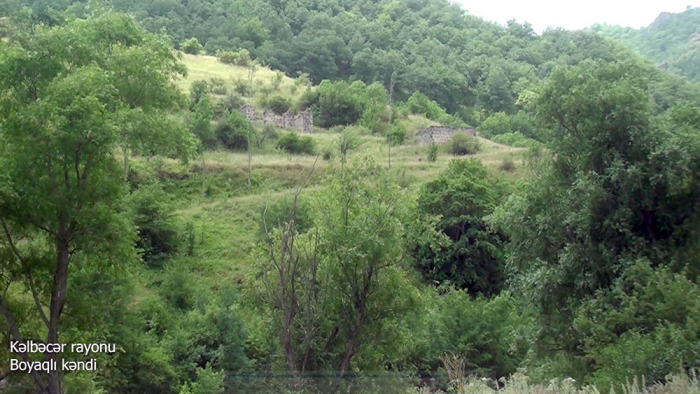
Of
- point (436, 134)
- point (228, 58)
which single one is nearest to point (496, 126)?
point (436, 134)

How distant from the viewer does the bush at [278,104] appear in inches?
2019

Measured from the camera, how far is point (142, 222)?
83.0 ft

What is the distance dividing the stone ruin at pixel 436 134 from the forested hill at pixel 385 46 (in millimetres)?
19092

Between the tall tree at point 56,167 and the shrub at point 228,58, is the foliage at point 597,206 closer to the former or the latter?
the tall tree at point 56,167

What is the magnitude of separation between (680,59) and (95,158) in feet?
257

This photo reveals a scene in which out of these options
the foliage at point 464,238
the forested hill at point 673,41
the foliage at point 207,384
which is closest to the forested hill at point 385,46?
the forested hill at point 673,41

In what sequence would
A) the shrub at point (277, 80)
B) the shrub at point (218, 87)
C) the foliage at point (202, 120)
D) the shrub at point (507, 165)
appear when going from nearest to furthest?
the foliage at point (202, 120) → the shrub at point (507, 165) → the shrub at point (218, 87) → the shrub at point (277, 80)

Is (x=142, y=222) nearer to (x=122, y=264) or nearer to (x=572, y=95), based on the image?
(x=122, y=264)

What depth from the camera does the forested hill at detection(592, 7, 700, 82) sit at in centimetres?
7402

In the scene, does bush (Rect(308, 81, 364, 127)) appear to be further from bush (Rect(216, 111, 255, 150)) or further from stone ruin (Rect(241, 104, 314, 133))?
bush (Rect(216, 111, 255, 150))

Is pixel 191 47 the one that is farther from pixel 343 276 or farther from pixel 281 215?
pixel 343 276

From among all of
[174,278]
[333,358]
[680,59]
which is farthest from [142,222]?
[680,59]

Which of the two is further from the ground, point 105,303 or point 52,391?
point 105,303

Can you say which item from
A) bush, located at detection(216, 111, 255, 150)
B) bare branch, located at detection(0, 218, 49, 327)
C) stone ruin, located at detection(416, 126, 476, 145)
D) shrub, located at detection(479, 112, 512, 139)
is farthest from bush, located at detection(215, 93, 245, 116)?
bare branch, located at detection(0, 218, 49, 327)
